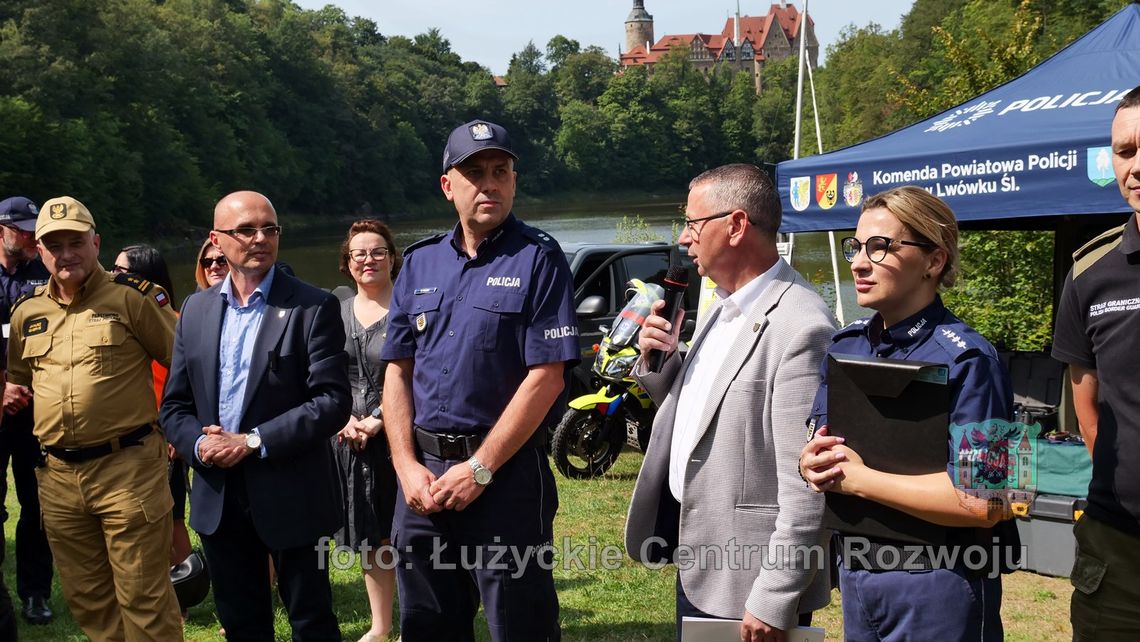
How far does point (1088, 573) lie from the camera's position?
2484 mm

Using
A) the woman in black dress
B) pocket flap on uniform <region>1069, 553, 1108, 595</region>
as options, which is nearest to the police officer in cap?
pocket flap on uniform <region>1069, 553, 1108, 595</region>

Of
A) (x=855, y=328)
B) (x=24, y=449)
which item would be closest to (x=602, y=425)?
(x=24, y=449)

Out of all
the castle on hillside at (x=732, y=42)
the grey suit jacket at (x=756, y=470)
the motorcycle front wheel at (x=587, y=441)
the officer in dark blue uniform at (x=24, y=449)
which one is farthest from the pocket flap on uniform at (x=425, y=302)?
the castle on hillside at (x=732, y=42)

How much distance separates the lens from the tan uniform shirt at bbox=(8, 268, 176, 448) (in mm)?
3893

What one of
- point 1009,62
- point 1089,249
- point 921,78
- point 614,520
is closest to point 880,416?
point 1089,249

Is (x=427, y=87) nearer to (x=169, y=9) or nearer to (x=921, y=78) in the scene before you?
(x=169, y=9)

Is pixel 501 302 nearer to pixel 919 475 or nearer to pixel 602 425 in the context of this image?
pixel 919 475

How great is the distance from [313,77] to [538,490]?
259 ft

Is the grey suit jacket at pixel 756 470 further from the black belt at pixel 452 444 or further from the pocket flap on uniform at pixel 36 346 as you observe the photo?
the pocket flap on uniform at pixel 36 346

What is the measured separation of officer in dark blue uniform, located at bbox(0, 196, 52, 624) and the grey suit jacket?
378cm

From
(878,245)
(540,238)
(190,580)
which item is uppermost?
(540,238)

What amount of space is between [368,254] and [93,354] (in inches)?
49.6

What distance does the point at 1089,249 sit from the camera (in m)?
2.64

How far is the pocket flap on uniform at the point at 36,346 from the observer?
399cm
